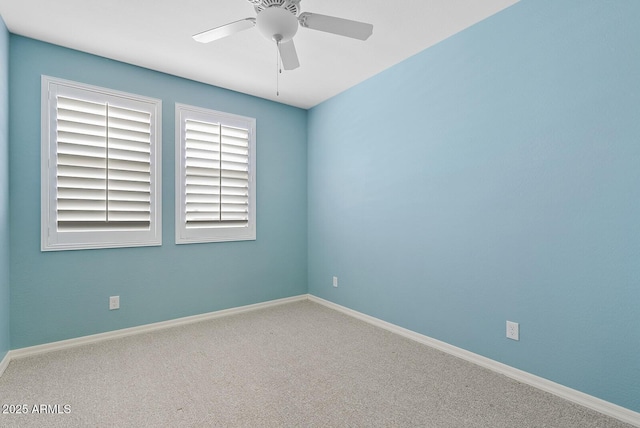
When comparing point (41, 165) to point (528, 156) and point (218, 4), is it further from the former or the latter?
point (528, 156)

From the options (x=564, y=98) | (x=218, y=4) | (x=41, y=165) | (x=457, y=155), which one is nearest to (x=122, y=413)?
(x=41, y=165)

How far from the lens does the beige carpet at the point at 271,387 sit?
1798mm

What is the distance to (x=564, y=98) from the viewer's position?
200 centimetres

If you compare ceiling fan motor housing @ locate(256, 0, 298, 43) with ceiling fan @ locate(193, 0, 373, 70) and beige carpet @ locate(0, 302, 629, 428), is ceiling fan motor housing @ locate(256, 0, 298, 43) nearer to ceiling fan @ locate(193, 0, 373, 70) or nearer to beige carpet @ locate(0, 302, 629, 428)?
ceiling fan @ locate(193, 0, 373, 70)

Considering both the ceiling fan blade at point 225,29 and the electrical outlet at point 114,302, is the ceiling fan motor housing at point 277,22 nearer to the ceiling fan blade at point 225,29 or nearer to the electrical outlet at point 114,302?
the ceiling fan blade at point 225,29

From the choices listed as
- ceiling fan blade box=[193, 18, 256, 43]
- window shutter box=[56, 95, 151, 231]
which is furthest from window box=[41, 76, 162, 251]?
ceiling fan blade box=[193, 18, 256, 43]

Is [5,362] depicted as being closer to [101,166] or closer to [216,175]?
[101,166]

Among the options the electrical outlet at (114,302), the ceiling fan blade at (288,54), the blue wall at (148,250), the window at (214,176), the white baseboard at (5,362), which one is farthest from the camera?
the window at (214,176)

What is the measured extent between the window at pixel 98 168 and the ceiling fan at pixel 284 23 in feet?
5.13

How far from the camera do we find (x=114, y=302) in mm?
2980

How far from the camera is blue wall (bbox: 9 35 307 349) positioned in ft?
8.53

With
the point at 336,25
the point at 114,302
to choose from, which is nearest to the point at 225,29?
the point at 336,25

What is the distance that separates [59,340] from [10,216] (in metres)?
1.12

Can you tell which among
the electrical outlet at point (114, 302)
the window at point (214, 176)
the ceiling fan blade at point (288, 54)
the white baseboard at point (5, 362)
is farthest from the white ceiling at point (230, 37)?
the white baseboard at point (5, 362)
